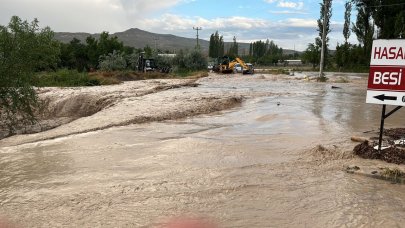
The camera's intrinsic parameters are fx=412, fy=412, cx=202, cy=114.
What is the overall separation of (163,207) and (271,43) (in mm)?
141387

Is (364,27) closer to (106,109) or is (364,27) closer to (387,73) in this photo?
(106,109)

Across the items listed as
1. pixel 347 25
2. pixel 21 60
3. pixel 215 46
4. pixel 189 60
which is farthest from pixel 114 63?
pixel 215 46

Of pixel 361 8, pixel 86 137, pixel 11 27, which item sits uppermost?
pixel 361 8

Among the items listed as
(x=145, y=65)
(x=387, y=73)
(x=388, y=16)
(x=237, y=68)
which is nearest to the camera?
(x=387, y=73)

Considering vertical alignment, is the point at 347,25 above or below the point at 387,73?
above

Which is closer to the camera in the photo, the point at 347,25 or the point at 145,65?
the point at 145,65

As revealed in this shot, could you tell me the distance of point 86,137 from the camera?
10570mm

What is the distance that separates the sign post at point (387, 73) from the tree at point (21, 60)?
45.0 feet

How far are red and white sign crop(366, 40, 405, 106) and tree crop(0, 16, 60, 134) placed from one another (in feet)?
44.9

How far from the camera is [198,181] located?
627 cm

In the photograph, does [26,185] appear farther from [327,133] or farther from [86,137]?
[327,133]

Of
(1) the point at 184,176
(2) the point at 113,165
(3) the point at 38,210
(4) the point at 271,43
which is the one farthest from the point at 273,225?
(4) the point at 271,43

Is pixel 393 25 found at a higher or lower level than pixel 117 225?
higher

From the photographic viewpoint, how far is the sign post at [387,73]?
631 centimetres
